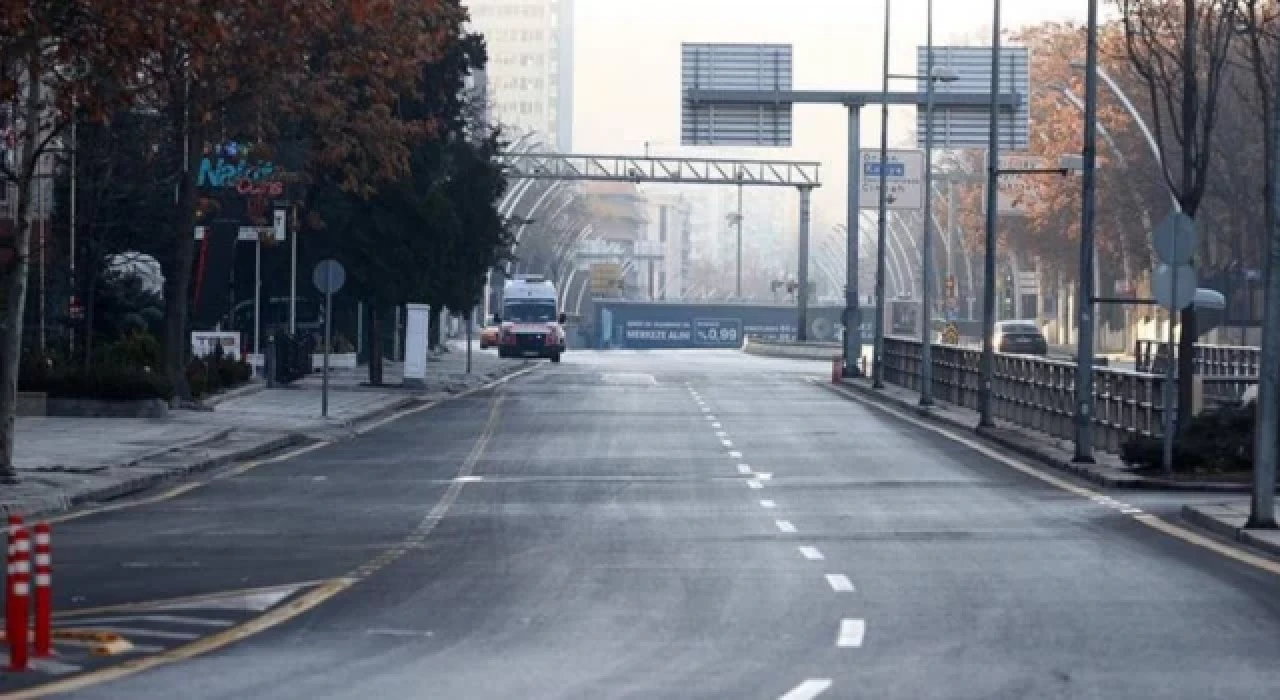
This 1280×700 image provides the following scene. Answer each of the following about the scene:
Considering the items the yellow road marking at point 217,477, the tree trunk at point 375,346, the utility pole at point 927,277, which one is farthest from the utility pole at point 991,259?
the tree trunk at point 375,346

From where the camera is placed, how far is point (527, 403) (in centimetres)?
5869

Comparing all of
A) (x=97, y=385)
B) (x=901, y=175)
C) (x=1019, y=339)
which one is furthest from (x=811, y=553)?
(x=1019, y=339)

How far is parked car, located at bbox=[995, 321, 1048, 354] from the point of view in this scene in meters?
91.3

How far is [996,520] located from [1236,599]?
8.34 meters

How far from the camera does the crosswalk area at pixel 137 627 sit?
1465 centimetres

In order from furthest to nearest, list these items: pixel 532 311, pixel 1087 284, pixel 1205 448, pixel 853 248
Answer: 1. pixel 532 311
2. pixel 853 248
3. pixel 1087 284
4. pixel 1205 448

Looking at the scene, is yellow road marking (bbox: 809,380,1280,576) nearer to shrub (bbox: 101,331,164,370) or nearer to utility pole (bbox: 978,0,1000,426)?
utility pole (bbox: 978,0,1000,426)

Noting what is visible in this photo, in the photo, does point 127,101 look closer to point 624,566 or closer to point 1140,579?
point 624,566

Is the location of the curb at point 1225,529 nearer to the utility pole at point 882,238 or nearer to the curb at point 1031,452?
the curb at point 1031,452

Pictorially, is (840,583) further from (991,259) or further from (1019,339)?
(1019,339)

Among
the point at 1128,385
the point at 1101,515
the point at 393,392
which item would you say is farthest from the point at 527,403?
the point at 1101,515

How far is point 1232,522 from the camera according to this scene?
2609cm

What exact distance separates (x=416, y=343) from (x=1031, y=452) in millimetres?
27551

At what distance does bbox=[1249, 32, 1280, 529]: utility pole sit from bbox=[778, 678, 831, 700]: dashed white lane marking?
482 inches
